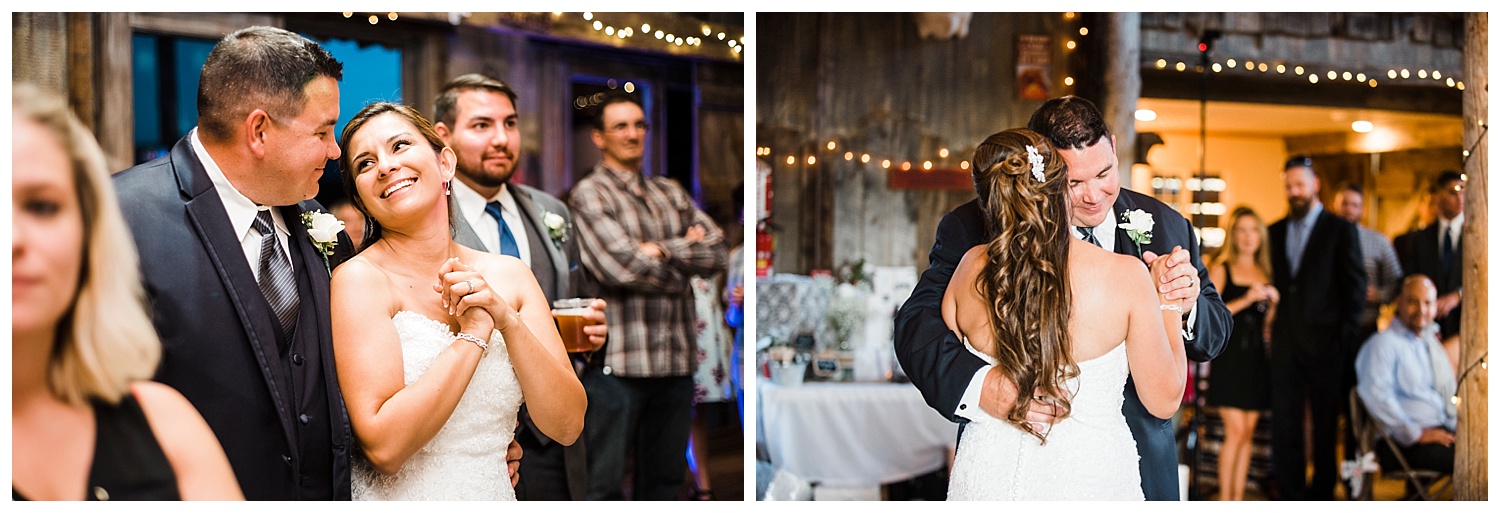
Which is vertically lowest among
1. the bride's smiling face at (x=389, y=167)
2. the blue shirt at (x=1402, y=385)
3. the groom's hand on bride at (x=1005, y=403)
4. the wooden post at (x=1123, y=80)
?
the blue shirt at (x=1402, y=385)

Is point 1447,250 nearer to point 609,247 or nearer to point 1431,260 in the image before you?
point 1431,260

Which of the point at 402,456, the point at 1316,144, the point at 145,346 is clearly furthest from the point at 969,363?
the point at 1316,144

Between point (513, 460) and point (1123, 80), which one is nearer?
point (513, 460)

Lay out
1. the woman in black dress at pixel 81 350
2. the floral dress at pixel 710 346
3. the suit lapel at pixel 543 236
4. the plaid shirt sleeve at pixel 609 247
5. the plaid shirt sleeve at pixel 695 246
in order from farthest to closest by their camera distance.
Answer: the floral dress at pixel 710 346 < the plaid shirt sleeve at pixel 695 246 < the plaid shirt sleeve at pixel 609 247 < the suit lapel at pixel 543 236 < the woman in black dress at pixel 81 350

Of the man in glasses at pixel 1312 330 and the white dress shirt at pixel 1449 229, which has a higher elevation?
the white dress shirt at pixel 1449 229

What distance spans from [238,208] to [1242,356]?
13.4ft

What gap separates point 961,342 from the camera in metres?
3.18

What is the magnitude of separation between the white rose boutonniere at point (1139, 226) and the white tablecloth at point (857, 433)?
1.53m

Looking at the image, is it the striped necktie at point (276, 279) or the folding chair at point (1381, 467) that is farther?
the folding chair at point (1381, 467)

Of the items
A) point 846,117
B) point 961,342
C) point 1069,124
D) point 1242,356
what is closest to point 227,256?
point 961,342

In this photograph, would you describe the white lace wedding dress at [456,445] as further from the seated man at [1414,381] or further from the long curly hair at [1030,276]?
the seated man at [1414,381]

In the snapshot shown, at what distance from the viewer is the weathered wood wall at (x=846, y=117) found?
4.95m

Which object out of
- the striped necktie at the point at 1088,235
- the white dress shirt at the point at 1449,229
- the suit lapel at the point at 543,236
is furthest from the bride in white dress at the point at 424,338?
the white dress shirt at the point at 1449,229
